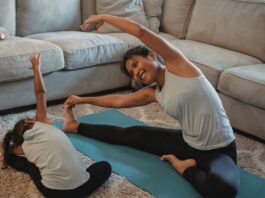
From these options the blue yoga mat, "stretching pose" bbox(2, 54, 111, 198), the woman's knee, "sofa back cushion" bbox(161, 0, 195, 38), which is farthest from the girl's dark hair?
"sofa back cushion" bbox(161, 0, 195, 38)

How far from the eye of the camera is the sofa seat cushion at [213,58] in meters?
2.63

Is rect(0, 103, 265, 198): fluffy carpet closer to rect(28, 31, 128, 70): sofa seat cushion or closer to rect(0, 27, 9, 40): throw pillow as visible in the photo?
rect(28, 31, 128, 70): sofa seat cushion

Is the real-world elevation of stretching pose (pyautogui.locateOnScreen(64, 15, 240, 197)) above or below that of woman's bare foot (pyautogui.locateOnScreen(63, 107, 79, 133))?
above

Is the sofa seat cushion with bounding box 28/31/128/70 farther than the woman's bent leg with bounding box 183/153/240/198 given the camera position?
Yes

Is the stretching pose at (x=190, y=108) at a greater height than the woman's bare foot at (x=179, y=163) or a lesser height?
greater

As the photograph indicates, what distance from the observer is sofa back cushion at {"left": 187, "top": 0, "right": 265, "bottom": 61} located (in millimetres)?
2934

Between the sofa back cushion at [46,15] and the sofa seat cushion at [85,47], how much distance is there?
0.10 metres

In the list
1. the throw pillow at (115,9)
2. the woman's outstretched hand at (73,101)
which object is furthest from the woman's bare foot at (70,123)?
the throw pillow at (115,9)

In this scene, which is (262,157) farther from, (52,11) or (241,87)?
(52,11)

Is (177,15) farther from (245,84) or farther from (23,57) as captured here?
(23,57)

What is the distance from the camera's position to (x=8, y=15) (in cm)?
291

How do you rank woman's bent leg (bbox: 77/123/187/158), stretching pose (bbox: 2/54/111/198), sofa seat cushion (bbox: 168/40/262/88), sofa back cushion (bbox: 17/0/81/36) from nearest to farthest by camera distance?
1. stretching pose (bbox: 2/54/111/198)
2. woman's bent leg (bbox: 77/123/187/158)
3. sofa seat cushion (bbox: 168/40/262/88)
4. sofa back cushion (bbox: 17/0/81/36)

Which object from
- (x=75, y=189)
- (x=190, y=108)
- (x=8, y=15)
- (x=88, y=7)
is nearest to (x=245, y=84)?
(x=190, y=108)

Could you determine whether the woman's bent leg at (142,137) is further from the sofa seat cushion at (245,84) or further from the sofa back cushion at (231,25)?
the sofa back cushion at (231,25)
